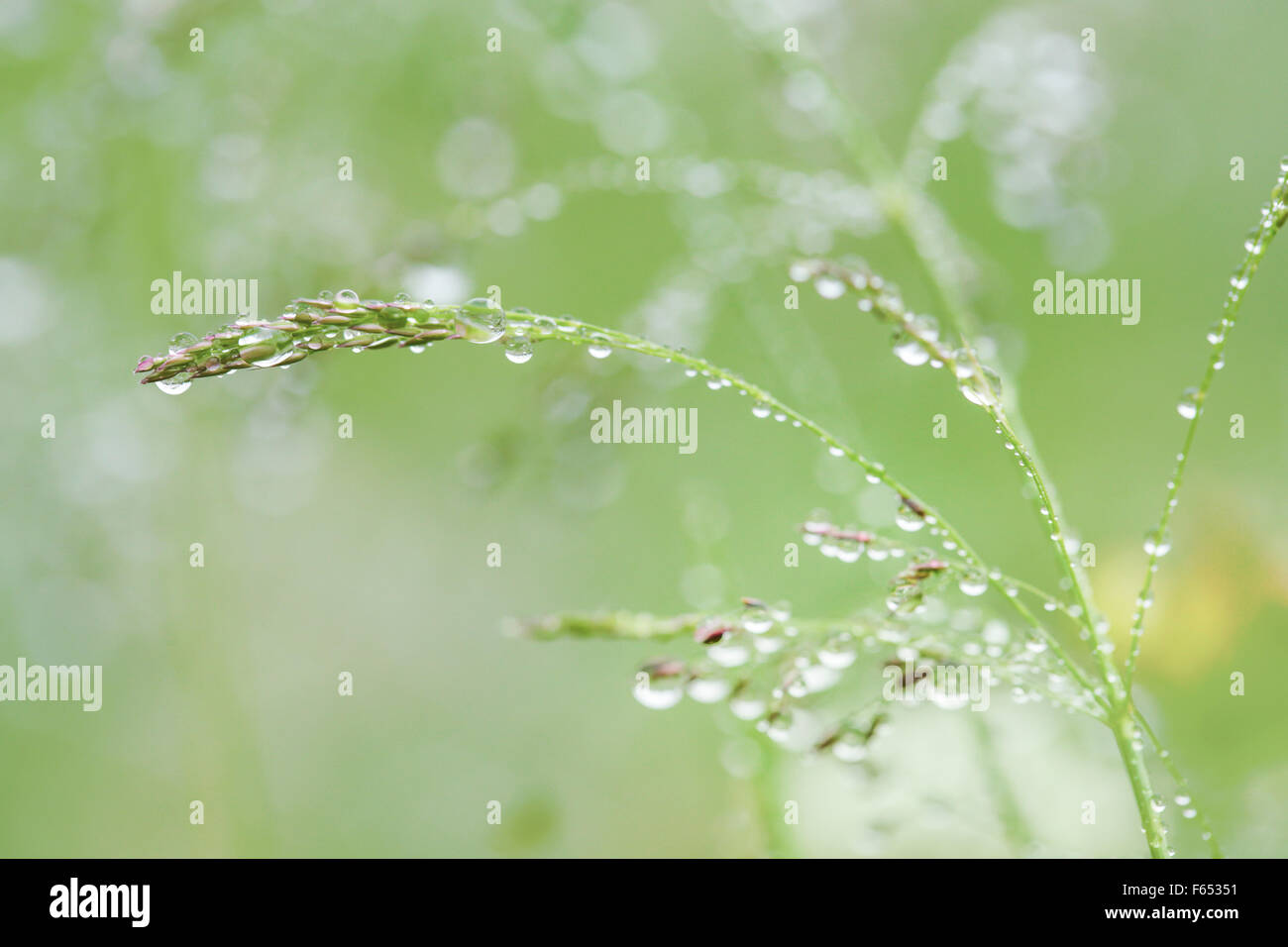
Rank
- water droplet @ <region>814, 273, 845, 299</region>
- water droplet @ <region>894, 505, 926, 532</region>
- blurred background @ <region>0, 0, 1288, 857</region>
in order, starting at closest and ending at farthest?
water droplet @ <region>894, 505, 926, 532</region> < water droplet @ <region>814, 273, 845, 299</region> < blurred background @ <region>0, 0, 1288, 857</region>

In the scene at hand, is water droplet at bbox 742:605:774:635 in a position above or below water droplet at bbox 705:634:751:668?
above

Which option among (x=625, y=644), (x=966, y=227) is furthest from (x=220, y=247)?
(x=966, y=227)

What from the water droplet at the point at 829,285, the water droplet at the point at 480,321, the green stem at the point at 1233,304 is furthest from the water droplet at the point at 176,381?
the green stem at the point at 1233,304

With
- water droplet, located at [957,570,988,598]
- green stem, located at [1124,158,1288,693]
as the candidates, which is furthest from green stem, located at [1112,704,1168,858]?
water droplet, located at [957,570,988,598]

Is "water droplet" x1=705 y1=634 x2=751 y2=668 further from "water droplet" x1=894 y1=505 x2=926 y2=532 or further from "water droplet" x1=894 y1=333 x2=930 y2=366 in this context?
"water droplet" x1=894 y1=333 x2=930 y2=366

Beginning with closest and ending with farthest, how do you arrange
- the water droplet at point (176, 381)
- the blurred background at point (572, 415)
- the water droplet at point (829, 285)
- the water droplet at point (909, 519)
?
1. the water droplet at point (176, 381)
2. the water droplet at point (909, 519)
3. the water droplet at point (829, 285)
4. the blurred background at point (572, 415)

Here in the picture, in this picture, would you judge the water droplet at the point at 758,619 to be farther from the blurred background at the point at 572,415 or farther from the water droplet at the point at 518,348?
the blurred background at the point at 572,415

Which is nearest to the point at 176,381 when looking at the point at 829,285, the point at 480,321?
the point at 480,321

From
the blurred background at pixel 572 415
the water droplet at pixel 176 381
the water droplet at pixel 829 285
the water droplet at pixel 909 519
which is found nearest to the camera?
the water droplet at pixel 176 381
